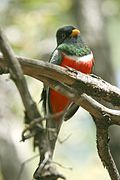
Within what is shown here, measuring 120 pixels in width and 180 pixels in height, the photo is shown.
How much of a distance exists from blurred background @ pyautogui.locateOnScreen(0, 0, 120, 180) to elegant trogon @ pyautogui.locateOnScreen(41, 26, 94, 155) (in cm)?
71

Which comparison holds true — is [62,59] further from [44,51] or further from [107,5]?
[107,5]

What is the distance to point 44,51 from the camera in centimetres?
723

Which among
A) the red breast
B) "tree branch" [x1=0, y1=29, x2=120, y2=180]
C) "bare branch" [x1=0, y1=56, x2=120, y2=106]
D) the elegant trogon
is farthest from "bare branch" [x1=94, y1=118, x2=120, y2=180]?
the red breast

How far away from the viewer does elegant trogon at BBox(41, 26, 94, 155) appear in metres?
4.32

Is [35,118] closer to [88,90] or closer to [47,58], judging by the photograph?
[88,90]

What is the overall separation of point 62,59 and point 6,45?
2.77m

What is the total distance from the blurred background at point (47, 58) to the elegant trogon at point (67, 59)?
0.71 meters

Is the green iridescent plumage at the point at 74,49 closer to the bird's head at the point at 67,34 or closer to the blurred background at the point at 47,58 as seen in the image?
the bird's head at the point at 67,34

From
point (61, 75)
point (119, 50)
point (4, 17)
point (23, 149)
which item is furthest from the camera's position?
point (119, 50)

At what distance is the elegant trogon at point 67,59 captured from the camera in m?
4.32

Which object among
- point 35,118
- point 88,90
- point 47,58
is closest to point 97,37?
point 47,58

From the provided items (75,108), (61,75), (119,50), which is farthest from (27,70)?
(119,50)

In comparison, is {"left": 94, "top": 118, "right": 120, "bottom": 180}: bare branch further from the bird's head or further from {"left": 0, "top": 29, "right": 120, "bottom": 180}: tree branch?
the bird's head

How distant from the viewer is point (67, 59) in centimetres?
438
